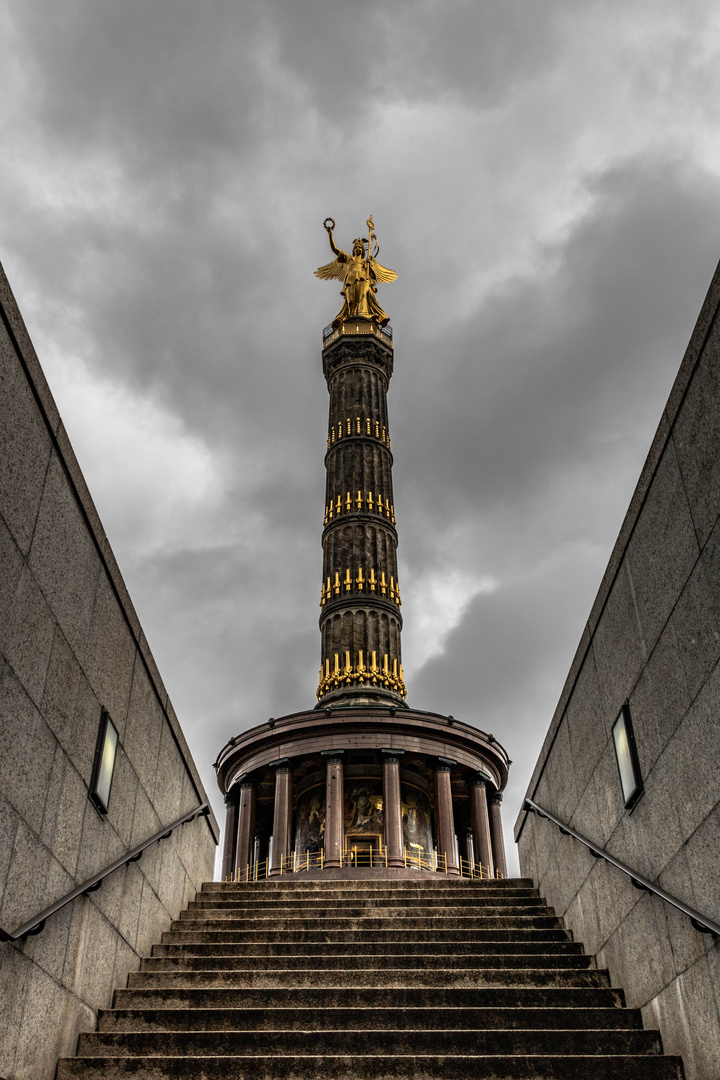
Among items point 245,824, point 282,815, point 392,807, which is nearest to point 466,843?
point 392,807

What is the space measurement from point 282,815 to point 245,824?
2407 millimetres

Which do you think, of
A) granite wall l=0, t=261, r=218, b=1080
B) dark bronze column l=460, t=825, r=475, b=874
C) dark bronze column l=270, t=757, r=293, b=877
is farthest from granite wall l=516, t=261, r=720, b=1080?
dark bronze column l=460, t=825, r=475, b=874

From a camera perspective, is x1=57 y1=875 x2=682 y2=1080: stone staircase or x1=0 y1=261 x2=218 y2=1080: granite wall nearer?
x1=0 y1=261 x2=218 y2=1080: granite wall

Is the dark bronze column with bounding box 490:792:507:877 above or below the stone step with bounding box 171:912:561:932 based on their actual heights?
above

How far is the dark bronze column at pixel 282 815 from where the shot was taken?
2758 centimetres

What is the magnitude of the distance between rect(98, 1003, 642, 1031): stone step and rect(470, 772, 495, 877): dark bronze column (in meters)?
21.4

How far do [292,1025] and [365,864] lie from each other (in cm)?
2035

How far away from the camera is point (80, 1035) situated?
7.50 metres

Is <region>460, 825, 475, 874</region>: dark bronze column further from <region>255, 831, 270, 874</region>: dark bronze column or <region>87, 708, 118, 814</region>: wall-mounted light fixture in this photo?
<region>87, 708, 118, 814</region>: wall-mounted light fixture

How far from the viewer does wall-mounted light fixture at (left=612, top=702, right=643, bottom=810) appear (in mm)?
8123

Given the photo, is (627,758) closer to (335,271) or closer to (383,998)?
(383,998)

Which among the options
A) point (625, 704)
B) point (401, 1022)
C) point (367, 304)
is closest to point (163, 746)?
point (401, 1022)

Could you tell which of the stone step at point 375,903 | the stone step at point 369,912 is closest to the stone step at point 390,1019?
the stone step at point 369,912

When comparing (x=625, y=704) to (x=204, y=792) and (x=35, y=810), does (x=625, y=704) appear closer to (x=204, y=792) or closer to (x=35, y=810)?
(x=35, y=810)
